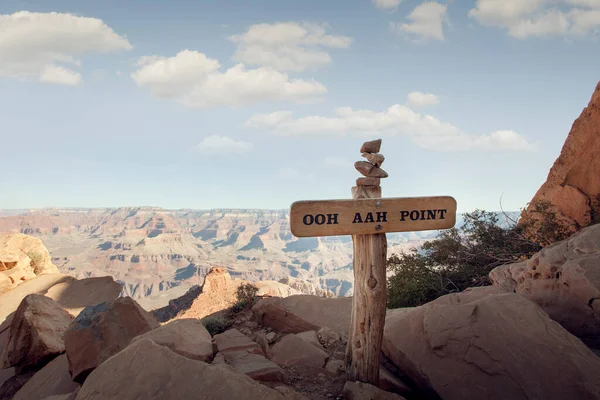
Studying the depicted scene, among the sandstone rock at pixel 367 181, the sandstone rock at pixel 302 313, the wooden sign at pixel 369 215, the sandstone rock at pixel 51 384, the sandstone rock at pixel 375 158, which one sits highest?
the sandstone rock at pixel 375 158

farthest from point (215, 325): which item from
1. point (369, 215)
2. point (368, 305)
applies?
point (369, 215)

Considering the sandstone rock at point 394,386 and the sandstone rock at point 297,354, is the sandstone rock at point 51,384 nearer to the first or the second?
the sandstone rock at point 297,354

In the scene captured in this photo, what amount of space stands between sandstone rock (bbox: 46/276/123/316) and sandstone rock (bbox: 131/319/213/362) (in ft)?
47.4

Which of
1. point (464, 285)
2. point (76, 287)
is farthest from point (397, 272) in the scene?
point (76, 287)

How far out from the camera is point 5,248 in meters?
23.9

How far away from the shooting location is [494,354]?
489 cm

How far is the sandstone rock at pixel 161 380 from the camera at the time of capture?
12.8 ft

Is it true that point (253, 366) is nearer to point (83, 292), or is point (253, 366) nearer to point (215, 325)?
point (215, 325)

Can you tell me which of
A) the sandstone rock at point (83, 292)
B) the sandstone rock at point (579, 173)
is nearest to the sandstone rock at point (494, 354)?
the sandstone rock at point (579, 173)

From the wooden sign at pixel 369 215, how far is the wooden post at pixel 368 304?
9.6 inches

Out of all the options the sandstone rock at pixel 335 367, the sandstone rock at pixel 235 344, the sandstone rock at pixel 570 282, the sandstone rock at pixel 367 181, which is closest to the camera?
the sandstone rock at pixel 367 181

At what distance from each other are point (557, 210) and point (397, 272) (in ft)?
20.4

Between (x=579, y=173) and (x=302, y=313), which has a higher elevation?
(x=579, y=173)

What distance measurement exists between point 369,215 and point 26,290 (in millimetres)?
21432
